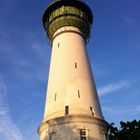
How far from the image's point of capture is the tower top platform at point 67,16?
3780 centimetres

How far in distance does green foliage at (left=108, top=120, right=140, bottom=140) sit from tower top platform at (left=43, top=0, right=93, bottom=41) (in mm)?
12935

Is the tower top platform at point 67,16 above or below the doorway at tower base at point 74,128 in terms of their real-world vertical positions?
above

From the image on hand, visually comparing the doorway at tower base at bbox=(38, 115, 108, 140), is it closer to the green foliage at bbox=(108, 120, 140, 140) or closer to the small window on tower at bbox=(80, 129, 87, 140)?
the small window on tower at bbox=(80, 129, 87, 140)

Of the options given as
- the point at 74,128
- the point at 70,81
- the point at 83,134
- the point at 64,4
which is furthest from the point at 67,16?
the point at 83,134

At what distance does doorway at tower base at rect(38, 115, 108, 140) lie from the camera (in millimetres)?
28984

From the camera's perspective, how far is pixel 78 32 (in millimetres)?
37438

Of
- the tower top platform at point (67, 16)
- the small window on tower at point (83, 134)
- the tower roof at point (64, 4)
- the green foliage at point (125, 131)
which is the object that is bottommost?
the small window on tower at point (83, 134)

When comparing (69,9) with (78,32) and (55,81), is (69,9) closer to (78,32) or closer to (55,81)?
(78,32)

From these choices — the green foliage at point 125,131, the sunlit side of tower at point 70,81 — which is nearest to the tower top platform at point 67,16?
the sunlit side of tower at point 70,81

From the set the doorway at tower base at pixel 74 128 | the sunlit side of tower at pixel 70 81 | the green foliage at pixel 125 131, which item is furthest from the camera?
the green foliage at pixel 125 131

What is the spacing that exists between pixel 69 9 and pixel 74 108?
15.0 meters

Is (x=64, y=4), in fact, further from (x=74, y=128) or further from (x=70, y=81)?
(x=74, y=128)

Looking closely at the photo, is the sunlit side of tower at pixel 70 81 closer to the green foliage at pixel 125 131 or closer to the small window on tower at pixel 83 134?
the small window on tower at pixel 83 134

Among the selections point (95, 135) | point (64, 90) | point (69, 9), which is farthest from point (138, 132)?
point (69, 9)
